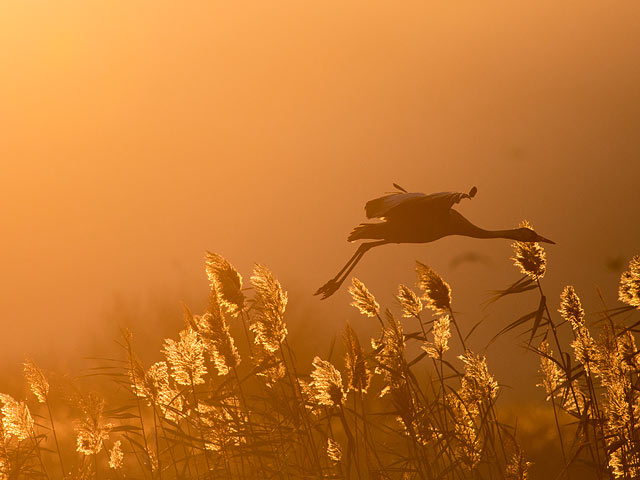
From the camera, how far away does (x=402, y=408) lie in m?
4.48

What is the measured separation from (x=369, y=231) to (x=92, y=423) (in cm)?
234

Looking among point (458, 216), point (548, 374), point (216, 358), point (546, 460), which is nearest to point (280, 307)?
point (216, 358)

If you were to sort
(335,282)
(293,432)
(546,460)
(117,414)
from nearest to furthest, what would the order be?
1. (293,432)
2. (335,282)
3. (117,414)
4. (546,460)

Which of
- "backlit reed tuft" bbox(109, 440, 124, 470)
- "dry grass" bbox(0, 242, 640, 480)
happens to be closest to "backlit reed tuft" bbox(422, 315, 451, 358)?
"dry grass" bbox(0, 242, 640, 480)

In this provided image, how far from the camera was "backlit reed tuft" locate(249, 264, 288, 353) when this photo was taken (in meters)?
4.55

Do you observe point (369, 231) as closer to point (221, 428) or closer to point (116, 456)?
point (221, 428)

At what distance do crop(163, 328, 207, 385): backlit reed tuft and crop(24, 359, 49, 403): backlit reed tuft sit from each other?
1.19 m

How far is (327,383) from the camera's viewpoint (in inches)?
178

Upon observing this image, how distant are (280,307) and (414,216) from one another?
1.09 meters

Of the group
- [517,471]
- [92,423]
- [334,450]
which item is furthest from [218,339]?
[517,471]

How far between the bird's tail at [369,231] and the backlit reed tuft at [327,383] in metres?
0.99

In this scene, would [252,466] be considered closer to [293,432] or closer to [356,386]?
[293,432]

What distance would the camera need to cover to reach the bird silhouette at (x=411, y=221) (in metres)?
5.02

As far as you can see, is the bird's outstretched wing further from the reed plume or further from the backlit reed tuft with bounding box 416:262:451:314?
the reed plume
